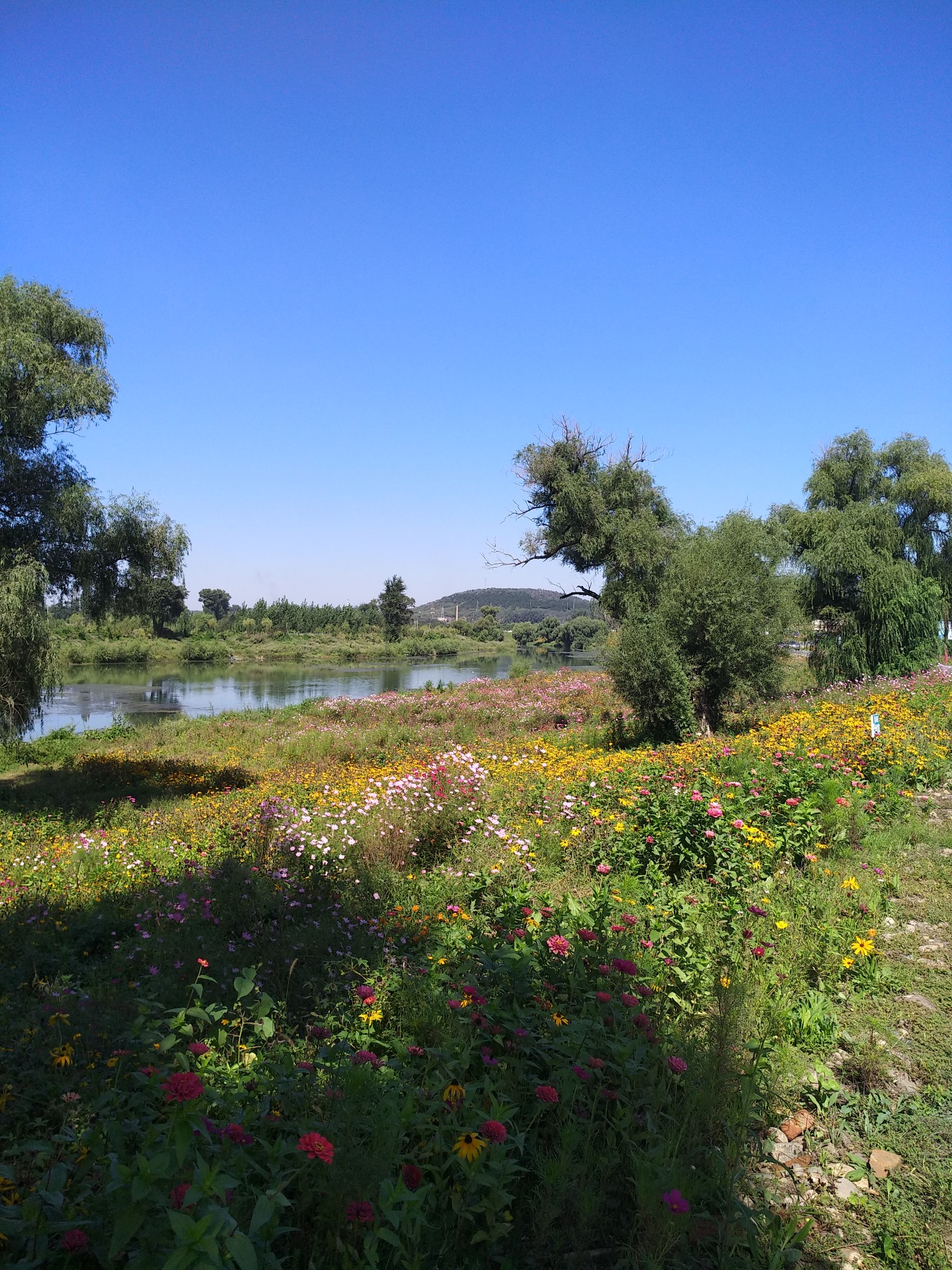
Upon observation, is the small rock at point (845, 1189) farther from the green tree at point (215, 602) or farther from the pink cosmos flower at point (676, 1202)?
the green tree at point (215, 602)

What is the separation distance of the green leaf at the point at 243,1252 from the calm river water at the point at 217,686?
20.4m

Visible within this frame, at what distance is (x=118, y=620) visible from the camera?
42.2 ft

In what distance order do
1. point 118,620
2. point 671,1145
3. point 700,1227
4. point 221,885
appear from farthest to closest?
point 118,620 < point 221,885 < point 671,1145 < point 700,1227

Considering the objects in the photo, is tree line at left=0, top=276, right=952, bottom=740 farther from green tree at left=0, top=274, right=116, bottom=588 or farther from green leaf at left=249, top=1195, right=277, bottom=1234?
green leaf at left=249, top=1195, right=277, bottom=1234

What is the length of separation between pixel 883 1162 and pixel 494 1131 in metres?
1.69

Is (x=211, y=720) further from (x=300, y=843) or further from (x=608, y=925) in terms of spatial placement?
(x=608, y=925)

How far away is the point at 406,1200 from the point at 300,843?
15.0ft

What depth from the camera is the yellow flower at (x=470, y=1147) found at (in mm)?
A: 2000

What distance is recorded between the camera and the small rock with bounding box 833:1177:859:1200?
244 centimetres

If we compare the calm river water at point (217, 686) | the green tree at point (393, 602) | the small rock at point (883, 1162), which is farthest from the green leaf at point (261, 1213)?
the green tree at point (393, 602)

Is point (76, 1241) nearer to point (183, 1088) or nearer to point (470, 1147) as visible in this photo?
point (183, 1088)

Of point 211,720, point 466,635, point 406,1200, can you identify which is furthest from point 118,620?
point 466,635

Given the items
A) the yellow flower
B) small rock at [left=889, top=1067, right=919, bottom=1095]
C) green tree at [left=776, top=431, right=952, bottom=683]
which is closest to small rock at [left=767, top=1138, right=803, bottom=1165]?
small rock at [left=889, top=1067, right=919, bottom=1095]

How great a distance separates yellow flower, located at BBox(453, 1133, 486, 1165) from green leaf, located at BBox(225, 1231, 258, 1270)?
2.44 ft
